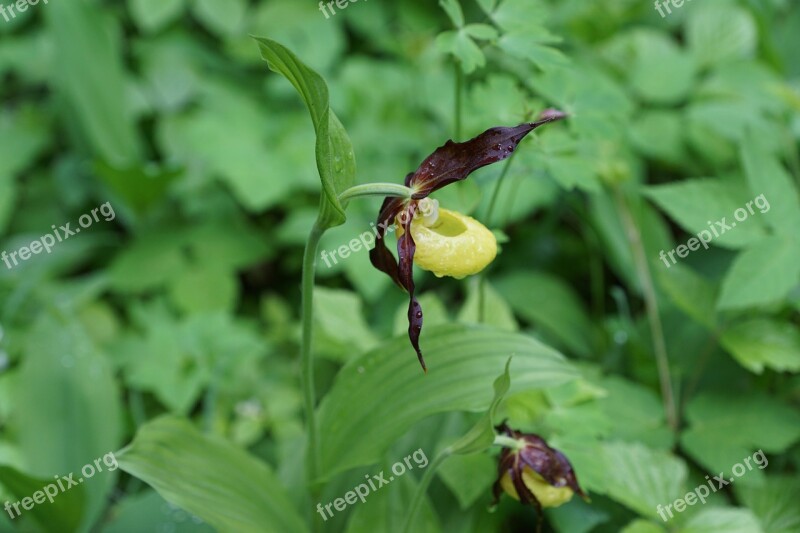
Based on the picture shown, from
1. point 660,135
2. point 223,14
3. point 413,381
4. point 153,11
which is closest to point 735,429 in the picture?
point 413,381

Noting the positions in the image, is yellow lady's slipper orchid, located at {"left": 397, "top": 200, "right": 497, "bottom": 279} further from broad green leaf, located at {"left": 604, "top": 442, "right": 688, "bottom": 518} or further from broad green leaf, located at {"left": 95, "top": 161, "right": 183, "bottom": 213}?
broad green leaf, located at {"left": 95, "top": 161, "right": 183, "bottom": 213}

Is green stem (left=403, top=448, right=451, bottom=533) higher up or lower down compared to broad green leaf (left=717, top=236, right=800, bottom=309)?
higher up

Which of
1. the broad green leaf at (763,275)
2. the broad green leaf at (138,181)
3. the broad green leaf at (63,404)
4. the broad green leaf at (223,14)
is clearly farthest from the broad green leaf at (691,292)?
the broad green leaf at (223,14)

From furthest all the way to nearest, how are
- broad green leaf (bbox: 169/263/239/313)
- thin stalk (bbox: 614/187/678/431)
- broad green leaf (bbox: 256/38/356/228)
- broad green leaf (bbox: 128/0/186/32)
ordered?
broad green leaf (bbox: 128/0/186/32) < broad green leaf (bbox: 169/263/239/313) < thin stalk (bbox: 614/187/678/431) < broad green leaf (bbox: 256/38/356/228)

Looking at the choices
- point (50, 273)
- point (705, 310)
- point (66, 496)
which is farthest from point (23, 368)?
point (705, 310)

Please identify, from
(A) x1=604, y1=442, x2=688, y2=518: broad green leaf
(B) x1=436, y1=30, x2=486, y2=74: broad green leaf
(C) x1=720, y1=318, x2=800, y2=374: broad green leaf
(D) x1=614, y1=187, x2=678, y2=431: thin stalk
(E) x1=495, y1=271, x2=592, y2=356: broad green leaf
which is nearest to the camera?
(B) x1=436, y1=30, x2=486, y2=74: broad green leaf

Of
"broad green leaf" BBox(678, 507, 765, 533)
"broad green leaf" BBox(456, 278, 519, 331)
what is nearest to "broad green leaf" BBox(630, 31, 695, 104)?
"broad green leaf" BBox(456, 278, 519, 331)

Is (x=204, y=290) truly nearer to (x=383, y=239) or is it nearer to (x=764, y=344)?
(x=383, y=239)
